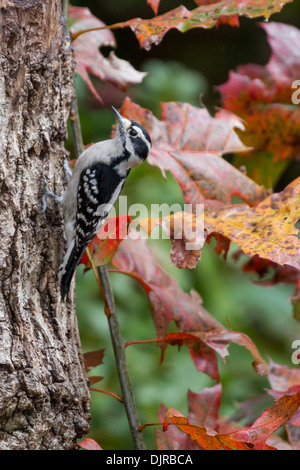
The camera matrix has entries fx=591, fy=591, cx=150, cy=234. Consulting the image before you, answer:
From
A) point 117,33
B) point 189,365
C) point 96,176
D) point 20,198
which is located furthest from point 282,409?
point 117,33

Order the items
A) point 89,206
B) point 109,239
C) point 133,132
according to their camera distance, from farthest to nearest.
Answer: point 133,132 < point 89,206 < point 109,239

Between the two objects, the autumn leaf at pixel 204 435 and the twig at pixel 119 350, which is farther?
the twig at pixel 119 350

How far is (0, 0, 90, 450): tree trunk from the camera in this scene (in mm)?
1818

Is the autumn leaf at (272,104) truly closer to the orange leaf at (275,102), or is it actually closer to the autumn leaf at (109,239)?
the orange leaf at (275,102)

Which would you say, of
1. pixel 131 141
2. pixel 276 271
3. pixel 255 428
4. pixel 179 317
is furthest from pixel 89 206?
pixel 255 428

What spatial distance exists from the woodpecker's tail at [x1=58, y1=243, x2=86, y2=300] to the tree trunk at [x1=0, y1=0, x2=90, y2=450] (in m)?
0.03

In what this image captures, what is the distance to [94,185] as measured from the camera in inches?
101

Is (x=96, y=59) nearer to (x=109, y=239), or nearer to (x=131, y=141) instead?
(x=131, y=141)

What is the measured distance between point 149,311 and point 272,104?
A: 6.20 feet

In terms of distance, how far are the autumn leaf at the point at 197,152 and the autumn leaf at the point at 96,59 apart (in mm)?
266

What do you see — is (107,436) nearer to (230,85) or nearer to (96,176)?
(96,176)

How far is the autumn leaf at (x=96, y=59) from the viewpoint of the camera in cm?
235

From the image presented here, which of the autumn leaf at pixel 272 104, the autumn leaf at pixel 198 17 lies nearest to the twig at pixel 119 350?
the autumn leaf at pixel 198 17

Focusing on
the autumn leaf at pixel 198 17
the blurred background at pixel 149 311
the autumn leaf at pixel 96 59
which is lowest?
the blurred background at pixel 149 311
